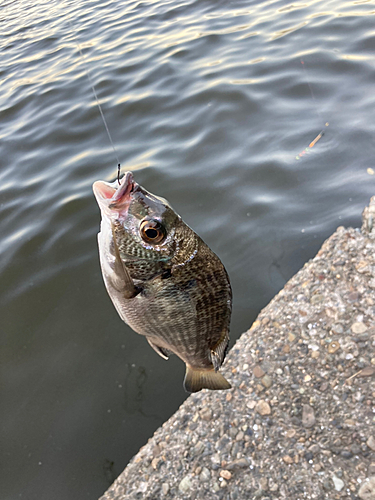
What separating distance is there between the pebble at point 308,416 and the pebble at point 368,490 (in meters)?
0.44

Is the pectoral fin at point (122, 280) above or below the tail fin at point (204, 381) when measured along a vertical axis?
above

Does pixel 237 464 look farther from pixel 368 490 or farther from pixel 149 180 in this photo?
pixel 149 180

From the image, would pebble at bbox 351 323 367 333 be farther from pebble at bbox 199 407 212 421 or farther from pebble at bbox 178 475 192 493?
pebble at bbox 178 475 192 493

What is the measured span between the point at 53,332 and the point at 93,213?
1.84m

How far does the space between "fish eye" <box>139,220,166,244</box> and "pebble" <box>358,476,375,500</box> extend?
1792mm

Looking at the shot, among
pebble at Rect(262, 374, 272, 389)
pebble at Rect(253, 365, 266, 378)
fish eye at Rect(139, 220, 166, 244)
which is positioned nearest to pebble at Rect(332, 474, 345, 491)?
pebble at Rect(262, 374, 272, 389)

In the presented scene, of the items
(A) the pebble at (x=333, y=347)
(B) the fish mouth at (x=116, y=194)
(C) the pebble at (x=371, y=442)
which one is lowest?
(C) the pebble at (x=371, y=442)

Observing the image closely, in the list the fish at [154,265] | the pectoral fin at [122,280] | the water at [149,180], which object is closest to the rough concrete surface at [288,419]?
the water at [149,180]

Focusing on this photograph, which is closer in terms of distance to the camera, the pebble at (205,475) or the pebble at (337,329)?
A: the pebble at (205,475)

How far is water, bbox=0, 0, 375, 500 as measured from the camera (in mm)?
3400

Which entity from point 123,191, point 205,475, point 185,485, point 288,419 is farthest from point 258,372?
point 123,191

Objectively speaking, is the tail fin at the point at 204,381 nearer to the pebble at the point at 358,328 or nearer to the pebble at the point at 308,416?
the pebble at the point at 308,416

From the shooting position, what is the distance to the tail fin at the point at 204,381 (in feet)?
5.90

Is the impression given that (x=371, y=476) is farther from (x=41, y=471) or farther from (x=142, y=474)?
(x=41, y=471)
